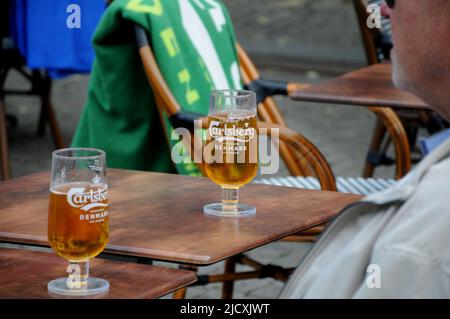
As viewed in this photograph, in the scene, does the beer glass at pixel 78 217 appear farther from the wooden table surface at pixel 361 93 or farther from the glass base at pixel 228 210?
the wooden table surface at pixel 361 93

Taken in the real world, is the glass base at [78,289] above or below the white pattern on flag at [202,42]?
below

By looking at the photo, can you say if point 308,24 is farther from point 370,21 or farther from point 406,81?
point 406,81

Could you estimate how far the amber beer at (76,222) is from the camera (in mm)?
1714

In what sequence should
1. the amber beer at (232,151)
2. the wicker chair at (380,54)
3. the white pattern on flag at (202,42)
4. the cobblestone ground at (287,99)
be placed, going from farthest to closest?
the wicker chair at (380,54), the cobblestone ground at (287,99), the white pattern on flag at (202,42), the amber beer at (232,151)

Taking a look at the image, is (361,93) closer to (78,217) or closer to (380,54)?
(380,54)

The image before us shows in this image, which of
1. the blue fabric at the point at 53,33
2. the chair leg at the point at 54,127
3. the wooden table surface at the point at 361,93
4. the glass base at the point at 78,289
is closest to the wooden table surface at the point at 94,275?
the glass base at the point at 78,289

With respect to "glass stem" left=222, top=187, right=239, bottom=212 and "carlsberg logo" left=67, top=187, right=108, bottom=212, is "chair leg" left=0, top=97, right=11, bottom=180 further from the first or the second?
"carlsberg logo" left=67, top=187, right=108, bottom=212

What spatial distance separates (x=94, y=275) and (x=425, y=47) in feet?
2.28

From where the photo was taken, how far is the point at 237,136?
2.20 metres

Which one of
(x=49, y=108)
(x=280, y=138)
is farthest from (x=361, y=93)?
(x=49, y=108)

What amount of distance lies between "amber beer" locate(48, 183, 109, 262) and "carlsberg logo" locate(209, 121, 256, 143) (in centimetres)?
51

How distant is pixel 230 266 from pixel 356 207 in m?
2.44

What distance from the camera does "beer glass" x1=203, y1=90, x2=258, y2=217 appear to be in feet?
7.18

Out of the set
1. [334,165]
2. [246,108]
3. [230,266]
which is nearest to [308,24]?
[334,165]
